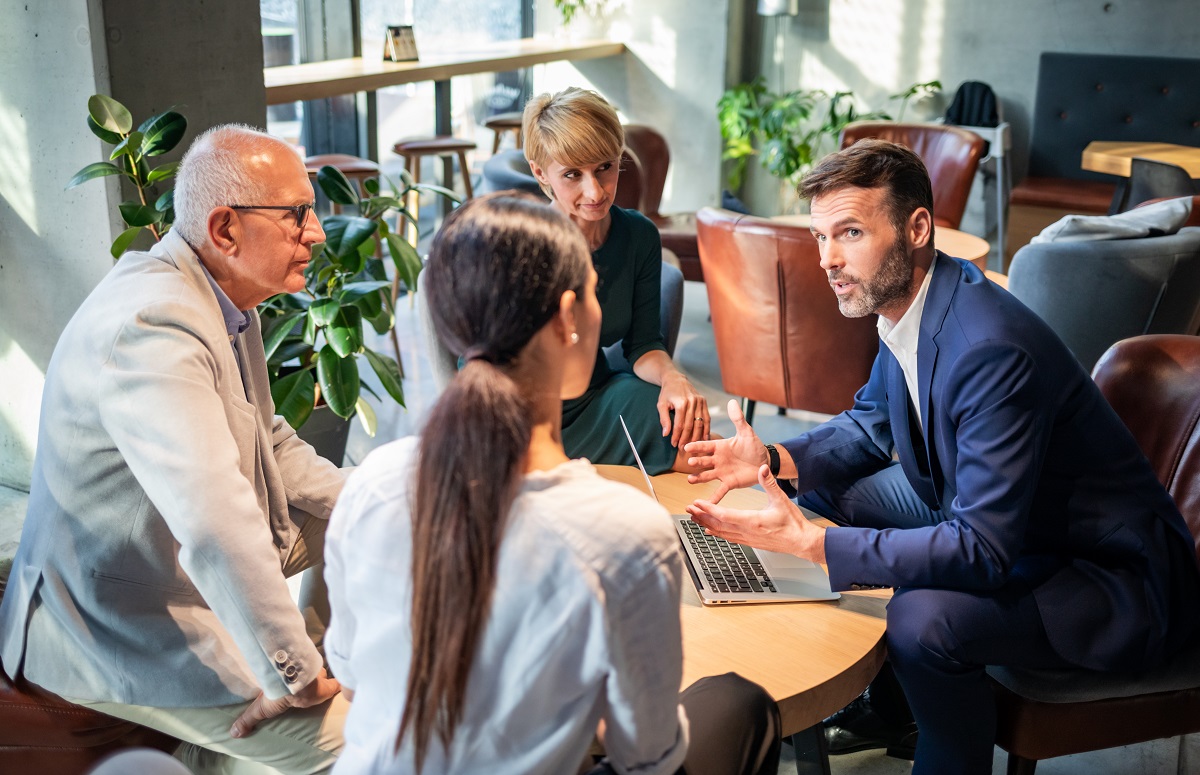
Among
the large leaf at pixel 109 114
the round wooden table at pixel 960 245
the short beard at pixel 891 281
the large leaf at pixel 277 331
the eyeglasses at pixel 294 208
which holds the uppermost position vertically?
the large leaf at pixel 109 114

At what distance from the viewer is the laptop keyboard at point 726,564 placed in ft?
5.51

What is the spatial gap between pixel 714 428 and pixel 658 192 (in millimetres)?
1650

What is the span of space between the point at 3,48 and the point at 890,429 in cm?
259

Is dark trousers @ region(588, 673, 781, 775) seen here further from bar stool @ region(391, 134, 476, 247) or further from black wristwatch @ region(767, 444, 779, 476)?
bar stool @ region(391, 134, 476, 247)

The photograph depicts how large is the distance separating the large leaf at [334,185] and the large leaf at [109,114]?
495 millimetres

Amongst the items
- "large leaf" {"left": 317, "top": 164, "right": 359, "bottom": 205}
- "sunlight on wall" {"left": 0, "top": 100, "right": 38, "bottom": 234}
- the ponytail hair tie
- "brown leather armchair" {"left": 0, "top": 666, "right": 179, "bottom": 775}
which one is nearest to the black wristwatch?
the ponytail hair tie

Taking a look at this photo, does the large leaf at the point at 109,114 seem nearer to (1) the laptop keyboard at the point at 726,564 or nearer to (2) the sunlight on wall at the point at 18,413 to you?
(2) the sunlight on wall at the point at 18,413

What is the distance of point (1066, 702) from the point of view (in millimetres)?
1674

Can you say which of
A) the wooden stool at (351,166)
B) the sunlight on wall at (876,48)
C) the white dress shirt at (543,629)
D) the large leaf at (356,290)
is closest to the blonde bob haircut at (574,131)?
the large leaf at (356,290)

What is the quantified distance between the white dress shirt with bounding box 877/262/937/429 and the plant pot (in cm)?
179

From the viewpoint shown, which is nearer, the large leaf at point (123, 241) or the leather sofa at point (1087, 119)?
the large leaf at point (123, 241)

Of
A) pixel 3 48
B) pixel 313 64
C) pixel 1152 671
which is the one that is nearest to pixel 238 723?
pixel 1152 671

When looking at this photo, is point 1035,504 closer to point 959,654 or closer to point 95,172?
point 959,654

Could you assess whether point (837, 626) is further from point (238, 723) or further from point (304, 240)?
point (304, 240)
